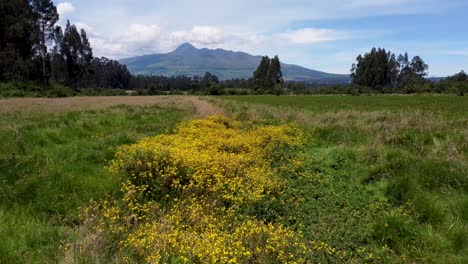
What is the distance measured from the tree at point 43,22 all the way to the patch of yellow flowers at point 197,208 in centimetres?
6292

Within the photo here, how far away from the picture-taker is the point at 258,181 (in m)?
7.48

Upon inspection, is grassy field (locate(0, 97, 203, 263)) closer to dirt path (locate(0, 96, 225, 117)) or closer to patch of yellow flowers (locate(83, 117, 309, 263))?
patch of yellow flowers (locate(83, 117, 309, 263))

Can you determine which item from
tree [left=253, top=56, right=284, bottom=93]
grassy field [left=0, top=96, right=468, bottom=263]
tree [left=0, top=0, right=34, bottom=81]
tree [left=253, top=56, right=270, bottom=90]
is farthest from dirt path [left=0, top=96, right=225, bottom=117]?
tree [left=253, top=56, right=270, bottom=90]

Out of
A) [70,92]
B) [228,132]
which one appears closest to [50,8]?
[70,92]

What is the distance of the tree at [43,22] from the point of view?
60.8 metres

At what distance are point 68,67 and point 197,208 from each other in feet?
265

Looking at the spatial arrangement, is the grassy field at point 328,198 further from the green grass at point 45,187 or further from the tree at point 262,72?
the tree at point 262,72

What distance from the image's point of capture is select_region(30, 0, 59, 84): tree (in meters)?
60.8

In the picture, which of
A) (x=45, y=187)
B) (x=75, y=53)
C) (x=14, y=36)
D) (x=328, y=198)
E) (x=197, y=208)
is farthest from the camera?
(x=75, y=53)

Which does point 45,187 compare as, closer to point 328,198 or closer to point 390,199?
point 328,198

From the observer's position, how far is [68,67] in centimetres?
7662

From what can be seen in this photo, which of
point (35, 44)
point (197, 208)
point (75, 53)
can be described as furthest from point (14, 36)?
point (197, 208)

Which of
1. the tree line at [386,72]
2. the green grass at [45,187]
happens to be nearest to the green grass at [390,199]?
the green grass at [45,187]

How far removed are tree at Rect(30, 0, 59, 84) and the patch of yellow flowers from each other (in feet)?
206
